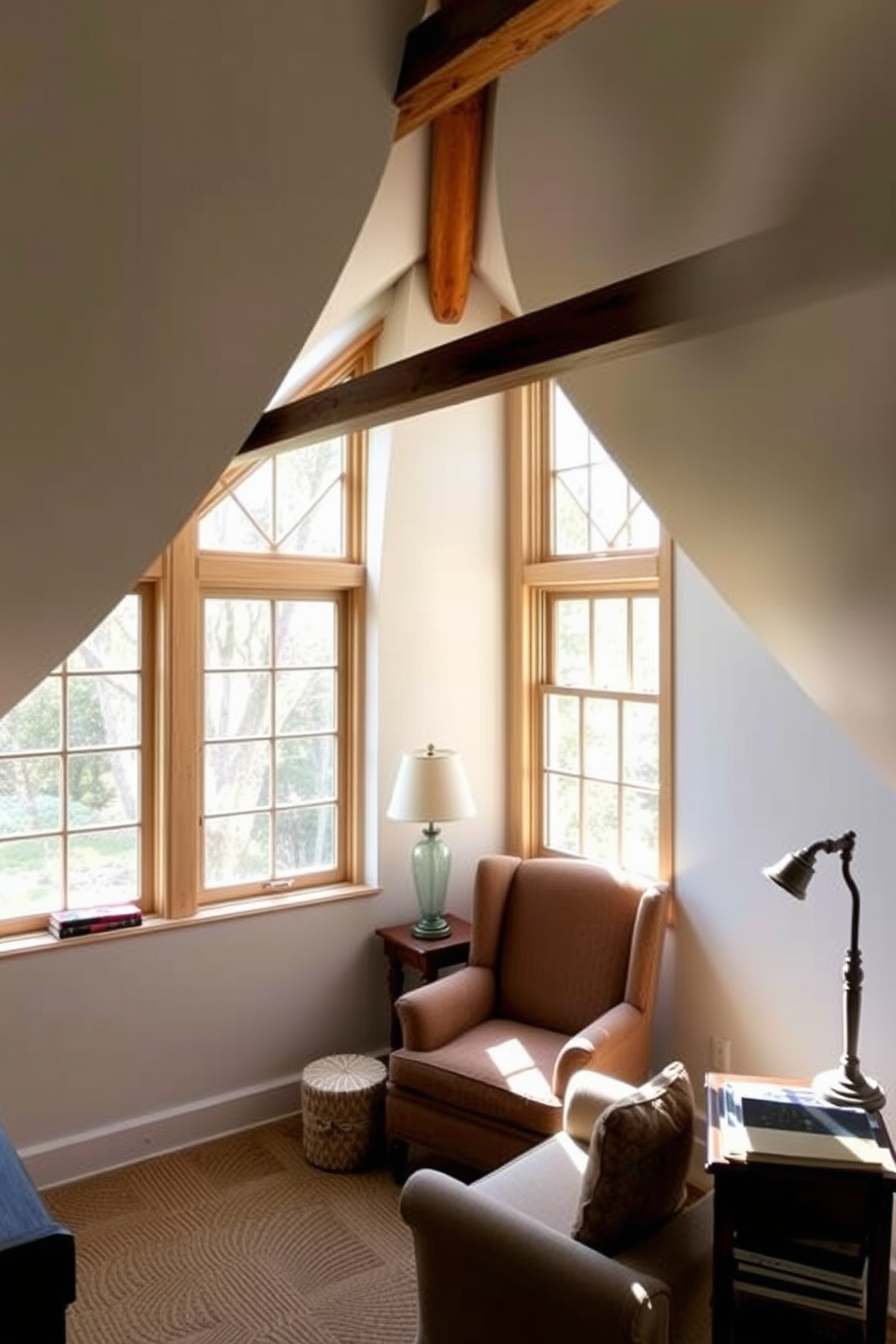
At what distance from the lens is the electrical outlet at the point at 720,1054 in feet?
11.1

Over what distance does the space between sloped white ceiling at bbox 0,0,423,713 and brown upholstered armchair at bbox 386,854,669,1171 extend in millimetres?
1896

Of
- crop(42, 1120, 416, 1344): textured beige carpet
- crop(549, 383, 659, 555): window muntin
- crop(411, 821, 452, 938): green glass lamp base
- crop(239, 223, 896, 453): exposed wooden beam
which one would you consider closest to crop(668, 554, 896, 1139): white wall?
crop(549, 383, 659, 555): window muntin

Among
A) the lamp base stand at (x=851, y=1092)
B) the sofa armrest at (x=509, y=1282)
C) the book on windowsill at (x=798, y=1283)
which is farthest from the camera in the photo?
the lamp base stand at (x=851, y=1092)

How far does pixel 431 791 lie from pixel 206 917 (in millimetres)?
943

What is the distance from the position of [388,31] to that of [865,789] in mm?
2275

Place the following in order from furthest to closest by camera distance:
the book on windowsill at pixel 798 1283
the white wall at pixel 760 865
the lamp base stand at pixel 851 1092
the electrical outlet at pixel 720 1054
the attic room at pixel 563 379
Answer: the electrical outlet at pixel 720 1054 → the white wall at pixel 760 865 → the lamp base stand at pixel 851 1092 → the book on windowsill at pixel 798 1283 → the attic room at pixel 563 379

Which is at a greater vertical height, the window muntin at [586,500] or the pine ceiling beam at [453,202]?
the pine ceiling beam at [453,202]

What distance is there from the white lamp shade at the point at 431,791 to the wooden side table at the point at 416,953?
491 millimetres

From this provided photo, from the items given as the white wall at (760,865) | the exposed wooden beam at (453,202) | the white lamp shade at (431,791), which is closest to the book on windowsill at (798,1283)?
the white wall at (760,865)

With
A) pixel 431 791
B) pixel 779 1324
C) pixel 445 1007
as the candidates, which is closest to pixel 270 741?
pixel 431 791

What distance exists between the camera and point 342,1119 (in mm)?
3496

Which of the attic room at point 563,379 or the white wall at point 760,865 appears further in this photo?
the white wall at point 760,865

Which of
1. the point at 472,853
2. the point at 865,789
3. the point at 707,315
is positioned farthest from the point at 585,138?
the point at 472,853

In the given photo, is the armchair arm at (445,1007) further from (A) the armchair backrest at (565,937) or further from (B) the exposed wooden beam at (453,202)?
(B) the exposed wooden beam at (453,202)
